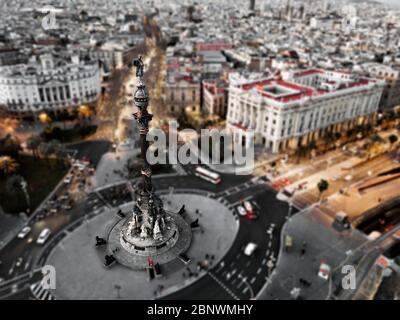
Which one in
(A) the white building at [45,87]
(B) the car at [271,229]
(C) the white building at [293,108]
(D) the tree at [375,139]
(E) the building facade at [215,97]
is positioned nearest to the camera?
(B) the car at [271,229]

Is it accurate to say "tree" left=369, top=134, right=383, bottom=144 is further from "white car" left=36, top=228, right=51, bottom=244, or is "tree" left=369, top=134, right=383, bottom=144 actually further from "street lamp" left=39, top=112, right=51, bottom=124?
"street lamp" left=39, top=112, right=51, bottom=124

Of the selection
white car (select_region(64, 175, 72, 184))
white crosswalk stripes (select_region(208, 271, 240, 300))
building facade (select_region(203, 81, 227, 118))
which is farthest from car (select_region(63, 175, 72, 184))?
building facade (select_region(203, 81, 227, 118))

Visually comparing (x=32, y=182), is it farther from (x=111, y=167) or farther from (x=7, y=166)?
(x=111, y=167)

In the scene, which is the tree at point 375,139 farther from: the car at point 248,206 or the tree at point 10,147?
the tree at point 10,147

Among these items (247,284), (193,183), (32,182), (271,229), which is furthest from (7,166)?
(271,229)

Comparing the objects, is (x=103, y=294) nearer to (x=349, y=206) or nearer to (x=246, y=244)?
(x=246, y=244)

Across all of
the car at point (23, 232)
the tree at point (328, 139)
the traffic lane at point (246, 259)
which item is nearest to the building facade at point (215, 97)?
the tree at point (328, 139)
